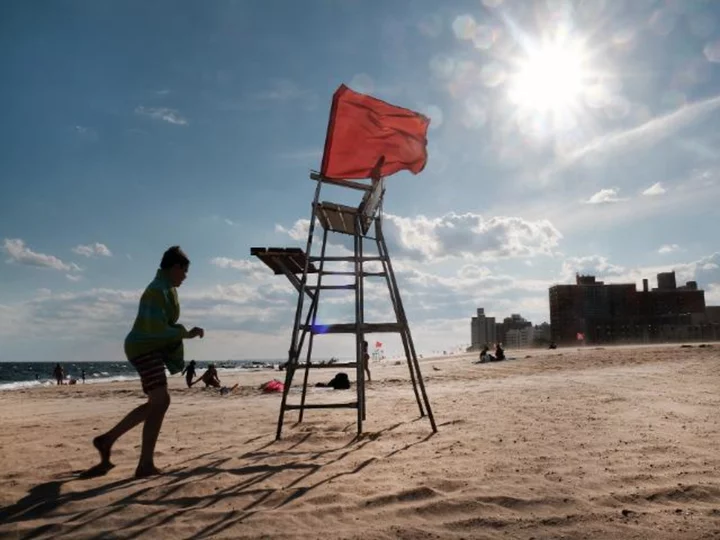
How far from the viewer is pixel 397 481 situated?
461 centimetres

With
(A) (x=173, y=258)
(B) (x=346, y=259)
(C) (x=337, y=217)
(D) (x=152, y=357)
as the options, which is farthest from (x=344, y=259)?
(D) (x=152, y=357)

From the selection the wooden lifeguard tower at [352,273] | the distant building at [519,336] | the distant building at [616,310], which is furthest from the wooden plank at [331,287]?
the distant building at [519,336]

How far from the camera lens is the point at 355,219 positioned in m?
7.78

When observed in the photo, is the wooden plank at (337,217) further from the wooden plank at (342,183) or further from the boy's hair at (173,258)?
the boy's hair at (173,258)

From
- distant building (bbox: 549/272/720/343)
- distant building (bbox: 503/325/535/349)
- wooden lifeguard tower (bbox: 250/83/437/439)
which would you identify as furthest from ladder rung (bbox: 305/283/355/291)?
distant building (bbox: 503/325/535/349)

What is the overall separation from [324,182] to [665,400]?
7183 millimetres

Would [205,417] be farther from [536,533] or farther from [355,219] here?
[536,533]

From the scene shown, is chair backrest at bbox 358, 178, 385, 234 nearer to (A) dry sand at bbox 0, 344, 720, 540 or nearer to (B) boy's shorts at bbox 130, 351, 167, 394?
(A) dry sand at bbox 0, 344, 720, 540

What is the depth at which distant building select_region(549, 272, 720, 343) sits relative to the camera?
388 feet

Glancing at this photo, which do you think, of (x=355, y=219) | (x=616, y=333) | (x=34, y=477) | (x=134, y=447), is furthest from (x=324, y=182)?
(x=616, y=333)

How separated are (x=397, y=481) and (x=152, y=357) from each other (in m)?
2.65

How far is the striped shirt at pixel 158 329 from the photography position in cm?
514

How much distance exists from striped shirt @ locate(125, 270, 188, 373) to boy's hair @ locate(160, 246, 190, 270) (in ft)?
0.61

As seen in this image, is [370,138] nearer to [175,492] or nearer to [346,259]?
[346,259]
